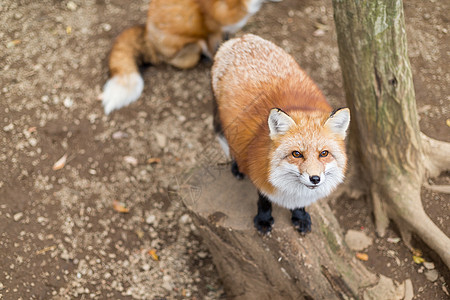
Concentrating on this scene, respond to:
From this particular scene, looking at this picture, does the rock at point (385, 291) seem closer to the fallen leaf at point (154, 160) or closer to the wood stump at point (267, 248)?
the wood stump at point (267, 248)

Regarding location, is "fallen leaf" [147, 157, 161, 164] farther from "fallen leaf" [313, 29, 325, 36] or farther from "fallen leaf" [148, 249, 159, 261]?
"fallen leaf" [313, 29, 325, 36]

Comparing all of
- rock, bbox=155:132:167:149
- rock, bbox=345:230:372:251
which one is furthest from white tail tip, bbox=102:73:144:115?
rock, bbox=345:230:372:251

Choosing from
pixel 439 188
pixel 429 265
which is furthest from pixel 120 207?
pixel 439 188

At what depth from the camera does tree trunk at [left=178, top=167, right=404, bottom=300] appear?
3102 millimetres

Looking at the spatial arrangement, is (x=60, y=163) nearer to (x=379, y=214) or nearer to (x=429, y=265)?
(x=379, y=214)

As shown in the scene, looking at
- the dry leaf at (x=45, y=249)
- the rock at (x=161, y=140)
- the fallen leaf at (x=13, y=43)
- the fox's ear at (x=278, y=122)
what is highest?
the fox's ear at (x=278, y=122)

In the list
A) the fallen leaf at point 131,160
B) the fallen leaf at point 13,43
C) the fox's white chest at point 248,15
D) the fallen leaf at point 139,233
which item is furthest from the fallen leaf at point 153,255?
the fallen leaf at point 13,43

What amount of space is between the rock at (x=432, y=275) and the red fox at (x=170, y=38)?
10.6 ft

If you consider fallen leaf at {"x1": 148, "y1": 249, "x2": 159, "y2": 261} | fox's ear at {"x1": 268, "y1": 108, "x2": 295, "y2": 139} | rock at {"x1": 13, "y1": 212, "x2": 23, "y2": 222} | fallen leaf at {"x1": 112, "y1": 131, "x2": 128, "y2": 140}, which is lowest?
fallen leaf at {"x1": 148, "y1": 249, "x2": 159, "y2": 261}

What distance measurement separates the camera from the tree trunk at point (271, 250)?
3102mm

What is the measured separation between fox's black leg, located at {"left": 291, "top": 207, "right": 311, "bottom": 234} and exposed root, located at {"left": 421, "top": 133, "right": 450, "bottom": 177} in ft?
4.72

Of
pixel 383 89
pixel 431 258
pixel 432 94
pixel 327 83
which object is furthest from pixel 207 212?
pixel 432 94

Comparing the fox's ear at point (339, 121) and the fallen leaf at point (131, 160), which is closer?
the fox's ear at point (339, 121)

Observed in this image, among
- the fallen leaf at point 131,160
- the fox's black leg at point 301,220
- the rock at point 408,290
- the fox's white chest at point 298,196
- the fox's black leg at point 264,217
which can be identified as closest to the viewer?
the fox's white chest at point 298,196
